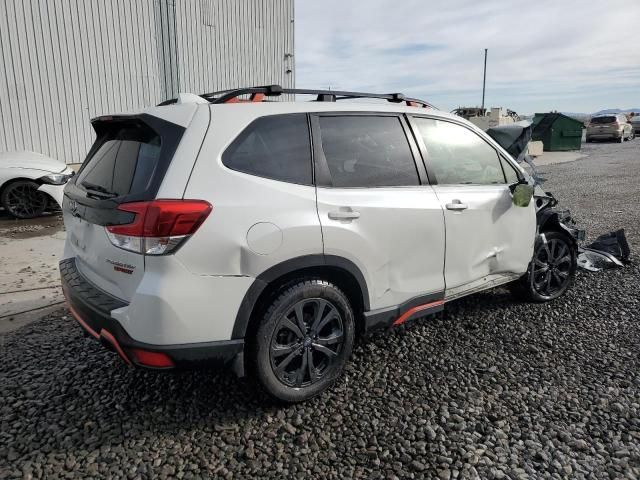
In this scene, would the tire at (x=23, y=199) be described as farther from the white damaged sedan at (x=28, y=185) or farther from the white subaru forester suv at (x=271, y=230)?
the white subaru forester suv at (x=271, y=230)

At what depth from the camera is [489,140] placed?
12.5 feet

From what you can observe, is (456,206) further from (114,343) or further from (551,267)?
(114,343)

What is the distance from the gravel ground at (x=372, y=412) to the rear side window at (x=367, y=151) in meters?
1.23

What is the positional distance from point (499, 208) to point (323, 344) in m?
1.73

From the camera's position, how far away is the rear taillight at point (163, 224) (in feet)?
7.42

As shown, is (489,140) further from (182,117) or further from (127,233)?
(127,233)

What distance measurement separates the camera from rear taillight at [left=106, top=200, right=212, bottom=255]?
2.26m

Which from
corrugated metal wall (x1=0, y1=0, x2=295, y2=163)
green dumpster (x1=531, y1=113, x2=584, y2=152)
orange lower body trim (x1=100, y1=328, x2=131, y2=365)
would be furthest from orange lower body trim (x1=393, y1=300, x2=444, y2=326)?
green dumpster (x1=531, y1=113, x2=584, y2=152)

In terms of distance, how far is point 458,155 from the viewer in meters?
3.57

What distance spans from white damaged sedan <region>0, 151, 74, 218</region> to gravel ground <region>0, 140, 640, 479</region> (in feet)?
15.5

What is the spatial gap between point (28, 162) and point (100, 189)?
632 cm

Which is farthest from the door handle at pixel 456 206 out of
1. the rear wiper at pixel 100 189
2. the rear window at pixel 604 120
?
the rear window at pixel 604 120

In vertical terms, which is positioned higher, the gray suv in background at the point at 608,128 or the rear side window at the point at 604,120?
the rear side window at the point at 604,120

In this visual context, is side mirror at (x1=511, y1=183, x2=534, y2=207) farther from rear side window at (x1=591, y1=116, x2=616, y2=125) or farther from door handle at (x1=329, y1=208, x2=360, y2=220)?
rear side window at (x1=591, y1=116, x2=616, y2=125)
